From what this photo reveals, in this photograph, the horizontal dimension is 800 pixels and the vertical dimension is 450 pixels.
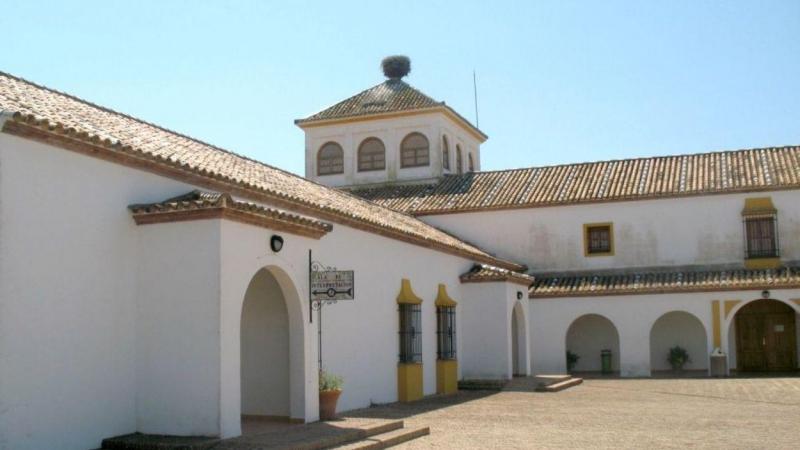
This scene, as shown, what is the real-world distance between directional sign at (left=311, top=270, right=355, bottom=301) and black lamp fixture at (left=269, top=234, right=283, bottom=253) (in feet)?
3.14

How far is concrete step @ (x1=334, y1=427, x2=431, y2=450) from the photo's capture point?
35.8ft

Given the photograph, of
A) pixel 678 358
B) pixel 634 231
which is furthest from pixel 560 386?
pixel 634 231

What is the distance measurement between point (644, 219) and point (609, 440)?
16.1m

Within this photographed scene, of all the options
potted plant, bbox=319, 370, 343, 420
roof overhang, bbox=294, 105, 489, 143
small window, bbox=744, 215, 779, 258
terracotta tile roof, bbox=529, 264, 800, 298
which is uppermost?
roof overhang, bbox=294, 105, 489, 143

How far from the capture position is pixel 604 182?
92.8ft

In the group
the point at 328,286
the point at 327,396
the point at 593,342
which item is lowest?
the point at 327,396

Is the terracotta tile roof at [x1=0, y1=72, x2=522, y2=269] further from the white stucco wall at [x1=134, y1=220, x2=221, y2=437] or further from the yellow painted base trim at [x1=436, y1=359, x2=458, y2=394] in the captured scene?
the yellow painted base trim at [x1=436, y1=359, x2=458, y2=394]

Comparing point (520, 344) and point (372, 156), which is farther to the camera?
point (372, 156)

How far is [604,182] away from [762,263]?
533 centimetres

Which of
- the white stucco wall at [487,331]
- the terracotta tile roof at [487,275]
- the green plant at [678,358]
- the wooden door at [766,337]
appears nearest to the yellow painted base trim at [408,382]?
the white stucco wall at [487,331]

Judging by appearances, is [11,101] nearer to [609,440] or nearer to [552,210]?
[609,440]

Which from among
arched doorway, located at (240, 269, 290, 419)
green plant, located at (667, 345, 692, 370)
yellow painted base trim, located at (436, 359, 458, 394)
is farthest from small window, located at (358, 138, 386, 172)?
arched doorway, located at (240, 269, 290, 419)

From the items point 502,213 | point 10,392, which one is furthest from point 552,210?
point 10,392

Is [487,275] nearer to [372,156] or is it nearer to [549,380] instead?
[549,380]
